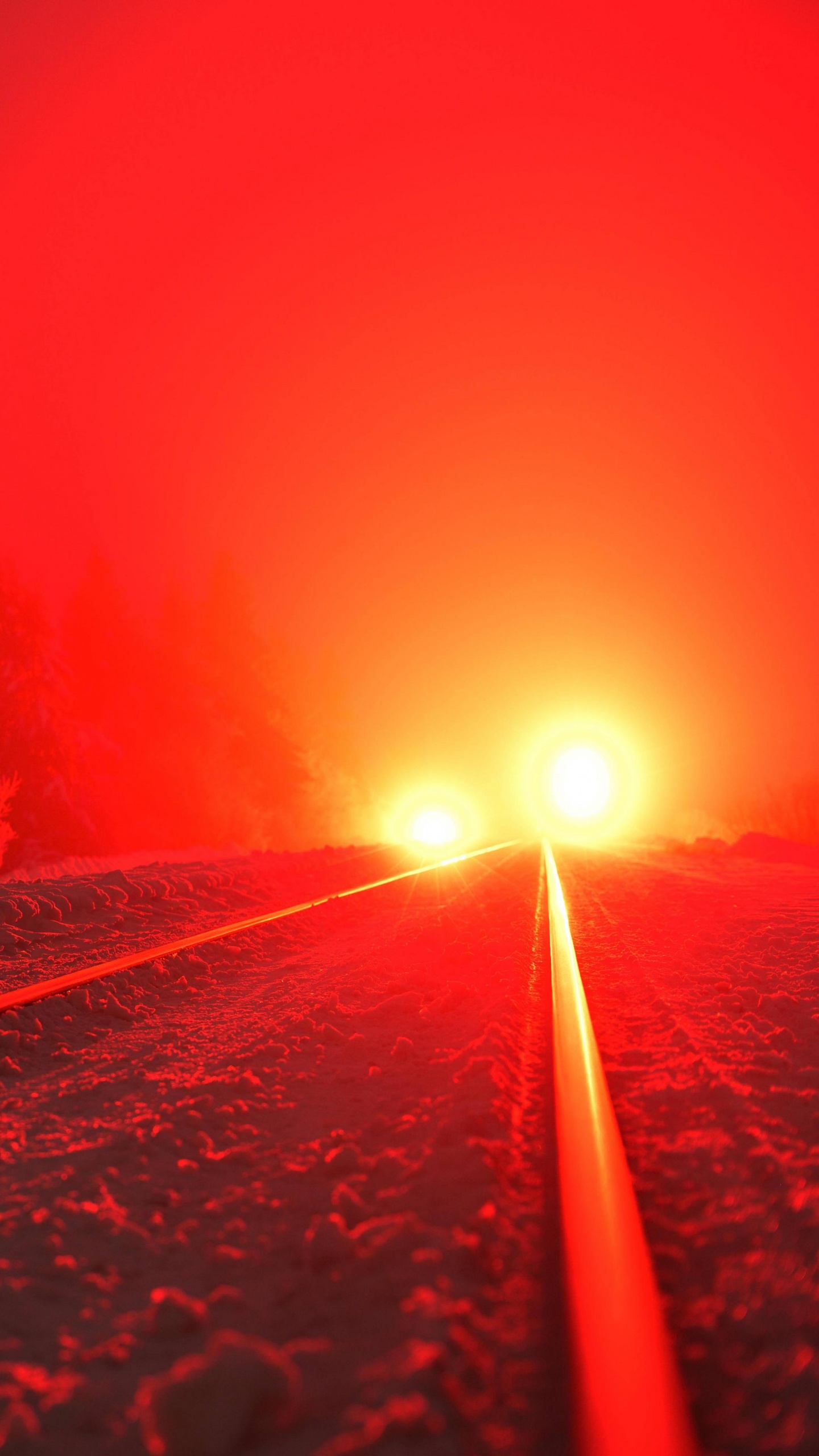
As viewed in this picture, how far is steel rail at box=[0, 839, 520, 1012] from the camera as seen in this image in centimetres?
407

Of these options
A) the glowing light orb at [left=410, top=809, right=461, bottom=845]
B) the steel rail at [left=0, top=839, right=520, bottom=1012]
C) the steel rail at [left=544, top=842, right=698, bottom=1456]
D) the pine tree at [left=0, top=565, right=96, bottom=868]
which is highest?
the glowing light orb at [left=410, top=809, right=461, bottom=845]

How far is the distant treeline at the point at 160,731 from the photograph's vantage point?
611 inches

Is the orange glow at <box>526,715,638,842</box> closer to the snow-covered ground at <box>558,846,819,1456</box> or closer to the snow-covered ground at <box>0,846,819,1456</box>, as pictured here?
the snow-covered ground at <box>558,846,819,1456</box>

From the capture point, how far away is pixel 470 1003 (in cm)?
437

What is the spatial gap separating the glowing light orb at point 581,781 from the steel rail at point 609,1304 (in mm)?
91913

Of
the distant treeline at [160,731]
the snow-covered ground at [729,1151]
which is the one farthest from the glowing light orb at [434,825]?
the snow-covered ground at [729,1151]

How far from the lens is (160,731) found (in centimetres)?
2166

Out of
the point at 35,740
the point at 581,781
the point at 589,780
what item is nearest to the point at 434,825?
the point at 35,740

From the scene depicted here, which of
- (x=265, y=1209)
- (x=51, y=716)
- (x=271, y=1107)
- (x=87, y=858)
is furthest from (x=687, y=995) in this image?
(x=51, y=716)

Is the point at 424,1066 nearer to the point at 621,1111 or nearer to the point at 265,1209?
the point at 621,1111

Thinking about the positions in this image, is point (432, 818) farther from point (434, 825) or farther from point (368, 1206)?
point (368, 1206)

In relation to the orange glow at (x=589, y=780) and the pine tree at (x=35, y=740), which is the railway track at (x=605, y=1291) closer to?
the pine tree at (x=35, y=740)

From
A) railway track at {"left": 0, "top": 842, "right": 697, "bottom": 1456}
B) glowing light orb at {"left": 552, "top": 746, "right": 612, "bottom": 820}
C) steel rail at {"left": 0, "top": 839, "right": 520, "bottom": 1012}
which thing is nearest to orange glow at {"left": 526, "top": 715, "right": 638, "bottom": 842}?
glowing light orb at {"left": 552, "top": 746, "right": 612, "bottom": 820}

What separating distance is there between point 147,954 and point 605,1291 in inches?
178
